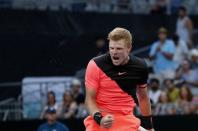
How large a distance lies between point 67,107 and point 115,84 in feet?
19.4

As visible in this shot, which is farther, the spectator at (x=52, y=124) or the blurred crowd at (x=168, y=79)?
the blurred crowd at (x=168, y=79)

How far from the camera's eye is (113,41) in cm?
680

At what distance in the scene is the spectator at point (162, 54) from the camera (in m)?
14.3

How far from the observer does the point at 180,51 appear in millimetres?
14773

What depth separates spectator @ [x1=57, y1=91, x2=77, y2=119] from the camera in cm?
1281

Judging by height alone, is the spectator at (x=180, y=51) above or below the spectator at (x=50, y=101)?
above

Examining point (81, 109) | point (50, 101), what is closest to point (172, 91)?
point (81, 109)

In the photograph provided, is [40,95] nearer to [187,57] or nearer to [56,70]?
[56,70]

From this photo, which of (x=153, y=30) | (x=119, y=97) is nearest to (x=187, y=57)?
(x=153, y=30)

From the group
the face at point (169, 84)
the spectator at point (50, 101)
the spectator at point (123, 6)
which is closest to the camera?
the spectator at point (50, 101)

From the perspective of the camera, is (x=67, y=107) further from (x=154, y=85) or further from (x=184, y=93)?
(x=184, y=93)

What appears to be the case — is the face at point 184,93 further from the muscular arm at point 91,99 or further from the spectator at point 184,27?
the muscular arm at point 91,99

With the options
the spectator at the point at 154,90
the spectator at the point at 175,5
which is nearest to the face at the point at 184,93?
the spectator at the point at 154,90

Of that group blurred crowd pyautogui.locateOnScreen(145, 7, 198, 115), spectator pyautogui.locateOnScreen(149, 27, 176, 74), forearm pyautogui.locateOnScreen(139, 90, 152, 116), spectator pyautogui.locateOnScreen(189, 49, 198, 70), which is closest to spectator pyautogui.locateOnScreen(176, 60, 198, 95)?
blurred crowd pyautogui.locateOnScreen(145, 7, 198, 115)
